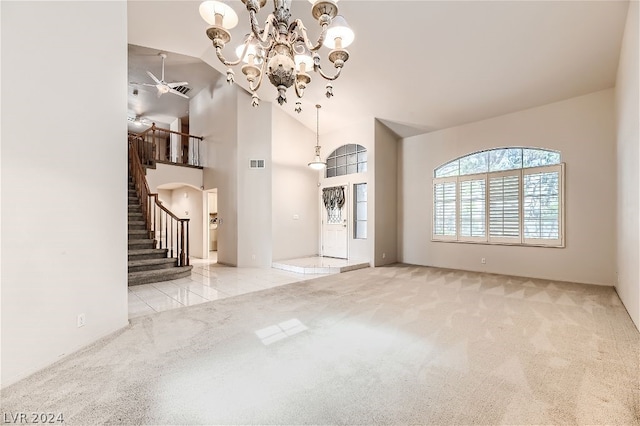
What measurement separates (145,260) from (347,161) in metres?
5.37

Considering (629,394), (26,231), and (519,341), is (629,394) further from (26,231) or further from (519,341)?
(26,231)

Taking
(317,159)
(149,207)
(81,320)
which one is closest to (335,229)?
(317,159)

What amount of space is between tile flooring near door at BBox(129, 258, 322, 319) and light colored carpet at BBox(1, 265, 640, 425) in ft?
1.74

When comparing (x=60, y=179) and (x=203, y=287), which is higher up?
(x=60, y=179)

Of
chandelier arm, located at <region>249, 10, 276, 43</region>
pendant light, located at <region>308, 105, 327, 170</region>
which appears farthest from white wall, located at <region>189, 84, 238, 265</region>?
chandelier arm, located at <region>249, 10, 276, 43</region>

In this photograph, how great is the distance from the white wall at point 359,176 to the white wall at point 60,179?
520 cm

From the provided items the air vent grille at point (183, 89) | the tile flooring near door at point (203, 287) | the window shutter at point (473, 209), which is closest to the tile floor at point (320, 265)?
the tile flooring near door at point (203, 287)

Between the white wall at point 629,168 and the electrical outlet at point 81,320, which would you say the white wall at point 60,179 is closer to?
the electrical outlet at point 81,320

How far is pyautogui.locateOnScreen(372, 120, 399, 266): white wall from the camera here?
7066 millimetres

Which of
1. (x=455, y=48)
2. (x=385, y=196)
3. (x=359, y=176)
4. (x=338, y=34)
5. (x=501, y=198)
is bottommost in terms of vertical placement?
(x=501, y=198)

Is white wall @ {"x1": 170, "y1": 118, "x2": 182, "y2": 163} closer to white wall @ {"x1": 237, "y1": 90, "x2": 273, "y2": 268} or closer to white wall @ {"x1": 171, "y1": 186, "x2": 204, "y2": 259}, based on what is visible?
white wall @ {"x1": 171, "y1": 186, "x2": 204, "y2": 259}

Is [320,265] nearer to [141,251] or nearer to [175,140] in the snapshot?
[141,251]

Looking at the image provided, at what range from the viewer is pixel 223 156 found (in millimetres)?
7793

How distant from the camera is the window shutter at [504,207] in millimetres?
5941
